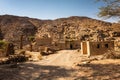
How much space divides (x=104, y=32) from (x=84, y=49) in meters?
41.7

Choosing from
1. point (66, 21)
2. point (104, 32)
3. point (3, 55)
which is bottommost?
point (3, 55)

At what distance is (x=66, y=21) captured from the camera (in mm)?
91688

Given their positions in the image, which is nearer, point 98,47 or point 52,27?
point 98,47

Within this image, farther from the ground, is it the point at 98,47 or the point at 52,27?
the point at 52,27

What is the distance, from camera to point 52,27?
8406cm

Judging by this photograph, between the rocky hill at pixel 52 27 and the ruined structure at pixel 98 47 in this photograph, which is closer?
the ruined structure at pixel 98 47

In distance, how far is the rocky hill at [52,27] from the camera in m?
73.7

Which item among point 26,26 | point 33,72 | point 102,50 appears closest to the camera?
point 33,72

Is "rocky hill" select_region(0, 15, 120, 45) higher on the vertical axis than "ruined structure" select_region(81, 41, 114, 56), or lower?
higher

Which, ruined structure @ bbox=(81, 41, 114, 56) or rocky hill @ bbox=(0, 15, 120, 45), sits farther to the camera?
rocky hill @ bbox=(0, 15, 120, 45)

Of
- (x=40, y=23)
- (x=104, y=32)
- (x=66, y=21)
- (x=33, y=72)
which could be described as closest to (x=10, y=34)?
(x=40, y=23)

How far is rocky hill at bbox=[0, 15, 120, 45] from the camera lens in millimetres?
73738

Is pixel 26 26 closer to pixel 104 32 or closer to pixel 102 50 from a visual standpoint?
pixel 104 32

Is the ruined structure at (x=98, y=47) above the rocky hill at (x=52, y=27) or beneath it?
beneath
